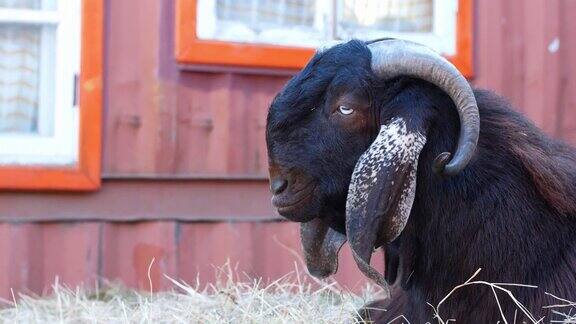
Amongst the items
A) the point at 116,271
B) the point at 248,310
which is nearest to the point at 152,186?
the point at 116,271

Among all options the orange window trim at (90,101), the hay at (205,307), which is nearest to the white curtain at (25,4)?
the orange window trim at (90,101)

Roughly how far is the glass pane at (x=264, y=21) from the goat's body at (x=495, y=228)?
2.41 m

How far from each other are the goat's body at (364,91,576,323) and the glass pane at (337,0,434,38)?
2.53 metres

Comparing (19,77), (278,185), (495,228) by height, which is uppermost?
(19,77)

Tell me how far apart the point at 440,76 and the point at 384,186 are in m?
0.37

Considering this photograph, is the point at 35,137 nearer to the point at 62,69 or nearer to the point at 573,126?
the point at 62,69

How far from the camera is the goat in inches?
120

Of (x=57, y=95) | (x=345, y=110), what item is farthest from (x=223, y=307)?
(x=57, y=95)

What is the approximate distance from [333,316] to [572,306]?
1.01 meters

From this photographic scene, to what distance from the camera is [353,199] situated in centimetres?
300

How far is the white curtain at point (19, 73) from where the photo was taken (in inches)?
204

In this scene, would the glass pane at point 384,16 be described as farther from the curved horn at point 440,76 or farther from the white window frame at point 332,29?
the curved horn at point 440,76

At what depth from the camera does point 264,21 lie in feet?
18.0

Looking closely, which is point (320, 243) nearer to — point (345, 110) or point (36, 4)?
point (345, 110)
